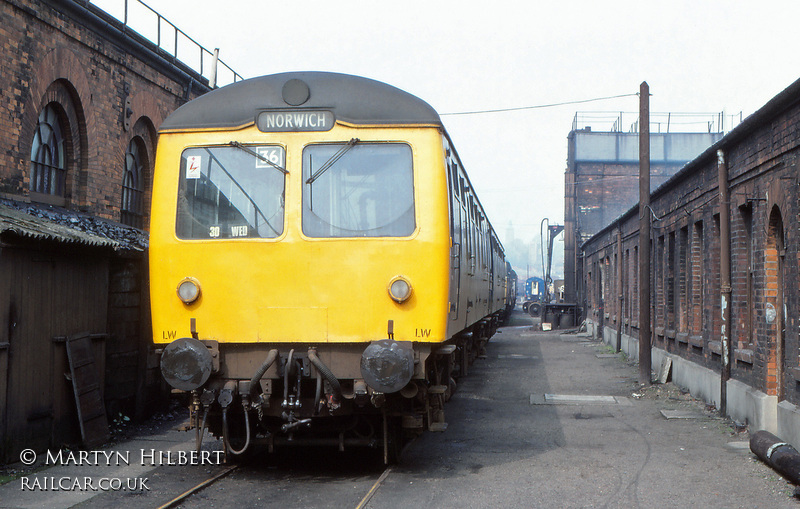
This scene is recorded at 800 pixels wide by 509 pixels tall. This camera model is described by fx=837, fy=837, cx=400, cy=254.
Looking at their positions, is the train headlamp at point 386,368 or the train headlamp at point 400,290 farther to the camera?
the train headlamp at point 400,290

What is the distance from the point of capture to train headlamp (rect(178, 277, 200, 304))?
693 centimetres

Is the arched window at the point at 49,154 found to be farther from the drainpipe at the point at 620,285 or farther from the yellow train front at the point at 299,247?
the drainpipe at the point at 620,285

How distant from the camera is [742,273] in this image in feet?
37.1

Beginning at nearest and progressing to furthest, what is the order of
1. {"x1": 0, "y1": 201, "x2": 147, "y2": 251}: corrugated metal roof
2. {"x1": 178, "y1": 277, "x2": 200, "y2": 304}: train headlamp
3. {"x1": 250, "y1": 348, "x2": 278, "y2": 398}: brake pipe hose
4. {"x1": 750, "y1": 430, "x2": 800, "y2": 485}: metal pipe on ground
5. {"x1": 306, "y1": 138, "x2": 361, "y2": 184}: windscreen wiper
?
{"x1": 250, "y1": 348, "x2": 278, "y2": 398}: brake pipe hose
{"x1": 178, "y1": 277, "x2": 200, "y2": 304}: train headlamp
{"x1": 306, "y1": 138, "x2": 361, "y2": 184}: windscreen wiper
{"x1": 750, "y1": 430, "x2": 800, "y2": 485}: metal pipe on ground
{"x1": 0, "y1": 201, "x2": 147, "y2": 251}: corrugated metal roof

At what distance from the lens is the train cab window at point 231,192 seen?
278 inches

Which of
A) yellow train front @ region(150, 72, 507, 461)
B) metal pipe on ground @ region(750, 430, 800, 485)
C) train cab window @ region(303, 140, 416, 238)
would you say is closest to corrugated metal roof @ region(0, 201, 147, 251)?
yellow train front @ region(150, 72, 507, 461)

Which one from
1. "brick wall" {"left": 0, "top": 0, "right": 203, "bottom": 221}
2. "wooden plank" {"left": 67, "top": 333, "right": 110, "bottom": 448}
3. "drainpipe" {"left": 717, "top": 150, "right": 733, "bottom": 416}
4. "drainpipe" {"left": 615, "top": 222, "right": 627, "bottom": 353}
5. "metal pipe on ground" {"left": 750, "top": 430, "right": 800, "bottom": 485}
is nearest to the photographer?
"metal pipe on ground" {"left": 750, "top": 430, "right": 800, "bottom": 485}

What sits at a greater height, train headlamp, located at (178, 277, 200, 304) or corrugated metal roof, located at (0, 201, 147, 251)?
corrugated metal roof, located at (0, 201, 147, 251)

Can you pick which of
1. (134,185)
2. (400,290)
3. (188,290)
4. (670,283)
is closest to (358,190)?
(400,290)

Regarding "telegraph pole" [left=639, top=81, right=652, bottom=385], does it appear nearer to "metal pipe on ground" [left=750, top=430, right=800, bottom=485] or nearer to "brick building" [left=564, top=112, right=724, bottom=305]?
"metal pipe on ground" [left=750, top=430, right=800, bottom=485]

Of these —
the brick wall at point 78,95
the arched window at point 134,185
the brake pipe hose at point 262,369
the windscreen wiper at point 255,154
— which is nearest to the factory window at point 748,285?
the windscreen wiper at point 255,154

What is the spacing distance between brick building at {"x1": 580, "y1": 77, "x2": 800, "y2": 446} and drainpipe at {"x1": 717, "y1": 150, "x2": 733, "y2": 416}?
0.02 metres

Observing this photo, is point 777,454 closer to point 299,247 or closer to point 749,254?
point 749,254

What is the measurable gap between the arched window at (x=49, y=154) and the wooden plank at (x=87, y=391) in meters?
2.37
